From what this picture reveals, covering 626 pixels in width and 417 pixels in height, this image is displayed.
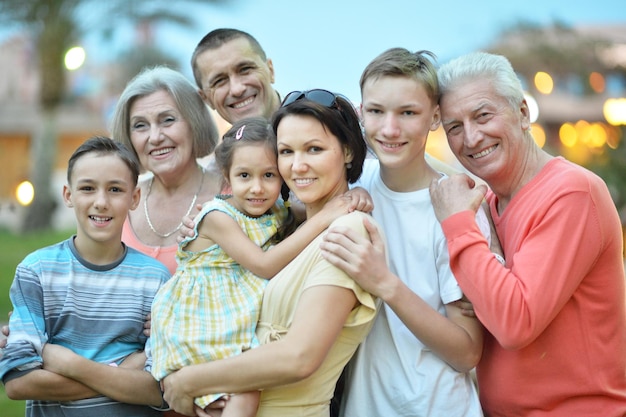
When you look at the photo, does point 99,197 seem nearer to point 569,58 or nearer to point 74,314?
point 74,314

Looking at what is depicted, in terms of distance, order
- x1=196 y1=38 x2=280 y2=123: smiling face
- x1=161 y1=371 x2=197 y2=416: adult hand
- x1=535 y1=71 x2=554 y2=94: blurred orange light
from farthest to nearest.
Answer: x1=535 y1=71 x2=554 y2=94: blurred orange light < x1=196 y1=38 x2=280 y2=123: smiling face < x1=161 y1=371 x2=197 y2=416: adult hand

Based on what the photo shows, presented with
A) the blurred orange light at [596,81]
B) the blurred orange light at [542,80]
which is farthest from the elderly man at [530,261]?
the blurred orange light at [542,80]

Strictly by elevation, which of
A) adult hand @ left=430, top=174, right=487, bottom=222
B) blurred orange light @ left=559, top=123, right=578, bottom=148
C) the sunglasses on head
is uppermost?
blurred orange light @ left=559, top=123, right=578, bottom=148

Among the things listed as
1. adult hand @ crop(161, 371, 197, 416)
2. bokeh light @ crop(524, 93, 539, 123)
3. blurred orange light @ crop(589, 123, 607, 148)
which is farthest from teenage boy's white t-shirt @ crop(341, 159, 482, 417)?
blurred orange light @ crop(589, 123, 607, 148)

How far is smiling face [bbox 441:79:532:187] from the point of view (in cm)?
321

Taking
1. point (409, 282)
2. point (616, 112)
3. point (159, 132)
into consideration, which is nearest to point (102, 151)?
point (159, 132)

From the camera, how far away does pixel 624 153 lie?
1360 cm

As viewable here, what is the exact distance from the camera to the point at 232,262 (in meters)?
3.26

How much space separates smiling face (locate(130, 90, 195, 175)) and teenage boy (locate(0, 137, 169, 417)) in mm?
569

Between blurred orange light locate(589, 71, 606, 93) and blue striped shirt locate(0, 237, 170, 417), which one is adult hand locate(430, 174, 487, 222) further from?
blurred orange light locate(589, 71, 606, 93)

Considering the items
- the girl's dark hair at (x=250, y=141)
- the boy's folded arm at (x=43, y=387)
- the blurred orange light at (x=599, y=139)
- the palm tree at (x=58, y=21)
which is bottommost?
the boy's folded arm at (x=43, y=387)

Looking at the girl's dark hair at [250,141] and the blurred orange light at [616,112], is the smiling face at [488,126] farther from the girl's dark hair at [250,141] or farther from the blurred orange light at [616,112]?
the blurred orange light at [616,112]

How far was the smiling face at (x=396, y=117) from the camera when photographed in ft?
10.1

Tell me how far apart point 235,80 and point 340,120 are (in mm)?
1269
